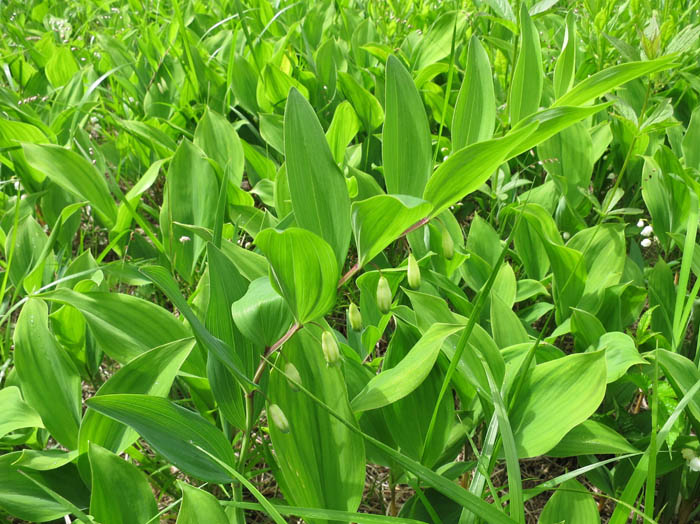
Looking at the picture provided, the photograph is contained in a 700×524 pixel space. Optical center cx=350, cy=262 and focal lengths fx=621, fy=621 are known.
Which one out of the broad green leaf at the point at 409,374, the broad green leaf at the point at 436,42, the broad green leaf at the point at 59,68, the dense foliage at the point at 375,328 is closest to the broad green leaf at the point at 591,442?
the dense foliage at the point at 375,328

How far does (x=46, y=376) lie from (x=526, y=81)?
0.85 meters

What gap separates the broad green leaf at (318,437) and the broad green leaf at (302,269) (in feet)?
0.36

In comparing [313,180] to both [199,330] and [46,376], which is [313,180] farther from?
[46,376]

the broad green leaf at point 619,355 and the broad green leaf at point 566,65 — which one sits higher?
the broad green leaf at point 566,65

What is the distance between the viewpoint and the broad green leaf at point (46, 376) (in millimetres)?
922

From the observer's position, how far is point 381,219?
66 centimetres

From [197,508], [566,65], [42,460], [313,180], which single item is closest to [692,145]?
[566,65]

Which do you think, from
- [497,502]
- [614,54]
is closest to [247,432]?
[497,502]

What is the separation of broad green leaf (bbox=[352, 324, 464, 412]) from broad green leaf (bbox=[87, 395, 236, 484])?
0.20 m

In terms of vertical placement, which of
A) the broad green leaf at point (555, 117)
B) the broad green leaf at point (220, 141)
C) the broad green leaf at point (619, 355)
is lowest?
the broad green leaf at point (619, 355)

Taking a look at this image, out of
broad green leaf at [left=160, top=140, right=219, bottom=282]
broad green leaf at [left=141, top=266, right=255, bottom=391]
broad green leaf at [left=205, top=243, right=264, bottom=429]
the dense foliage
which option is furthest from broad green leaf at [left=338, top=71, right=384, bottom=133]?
broad green leaf at [left=141, top=266, right=255, bottom=391]

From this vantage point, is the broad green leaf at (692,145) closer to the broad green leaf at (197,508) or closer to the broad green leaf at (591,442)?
the broad green leaf at (591,442)

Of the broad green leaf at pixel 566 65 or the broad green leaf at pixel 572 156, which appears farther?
the broad green leaf at pixel 572 156

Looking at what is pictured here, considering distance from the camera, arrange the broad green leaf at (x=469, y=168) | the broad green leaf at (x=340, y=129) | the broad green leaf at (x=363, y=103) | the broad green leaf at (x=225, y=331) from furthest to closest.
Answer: the broad green leaf at (x=363, y=103)
the broad green leaf at (x=340, y=129)
the broad green leaf at (x=225, y=331)
the broad green leaf at (x=469, y=168)
